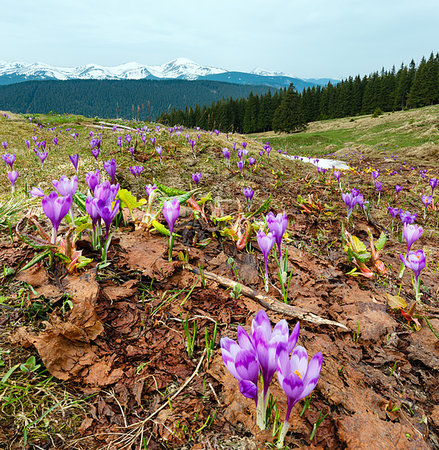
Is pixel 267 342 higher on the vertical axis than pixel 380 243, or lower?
higher

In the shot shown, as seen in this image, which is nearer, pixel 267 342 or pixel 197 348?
pixel 267 342

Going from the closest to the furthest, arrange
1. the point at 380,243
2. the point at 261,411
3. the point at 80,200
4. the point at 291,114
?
the point at 261,411 → the point at 80,200 → the point at 380,243 → the point at 291,114

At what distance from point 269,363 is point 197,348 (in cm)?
44

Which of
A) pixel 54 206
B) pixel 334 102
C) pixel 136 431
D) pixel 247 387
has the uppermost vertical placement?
pixel 334 102

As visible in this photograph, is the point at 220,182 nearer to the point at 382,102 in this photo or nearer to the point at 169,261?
the point at 169,261

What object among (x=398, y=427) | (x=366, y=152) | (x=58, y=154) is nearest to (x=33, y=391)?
(x=398, y=427)

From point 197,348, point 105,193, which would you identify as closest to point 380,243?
point 197,348

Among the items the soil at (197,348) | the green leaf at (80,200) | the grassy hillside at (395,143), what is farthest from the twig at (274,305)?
the grassy hillside at (395,143)

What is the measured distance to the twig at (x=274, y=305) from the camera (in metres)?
1.40

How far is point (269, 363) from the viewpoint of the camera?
2.82 feet

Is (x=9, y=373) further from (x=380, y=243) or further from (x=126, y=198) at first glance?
(x=380, y=243)

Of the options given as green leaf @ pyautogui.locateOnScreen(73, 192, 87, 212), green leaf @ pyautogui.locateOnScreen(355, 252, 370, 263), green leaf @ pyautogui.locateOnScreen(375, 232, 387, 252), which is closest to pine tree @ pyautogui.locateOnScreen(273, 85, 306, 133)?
green leaf @ pyautogui.locateOnScreen(375, 232, 387, 252)

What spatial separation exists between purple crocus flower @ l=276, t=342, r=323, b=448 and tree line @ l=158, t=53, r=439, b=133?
48.1 meters

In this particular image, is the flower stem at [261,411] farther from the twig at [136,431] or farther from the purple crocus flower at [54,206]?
the purple crocus flower at [54,206]
